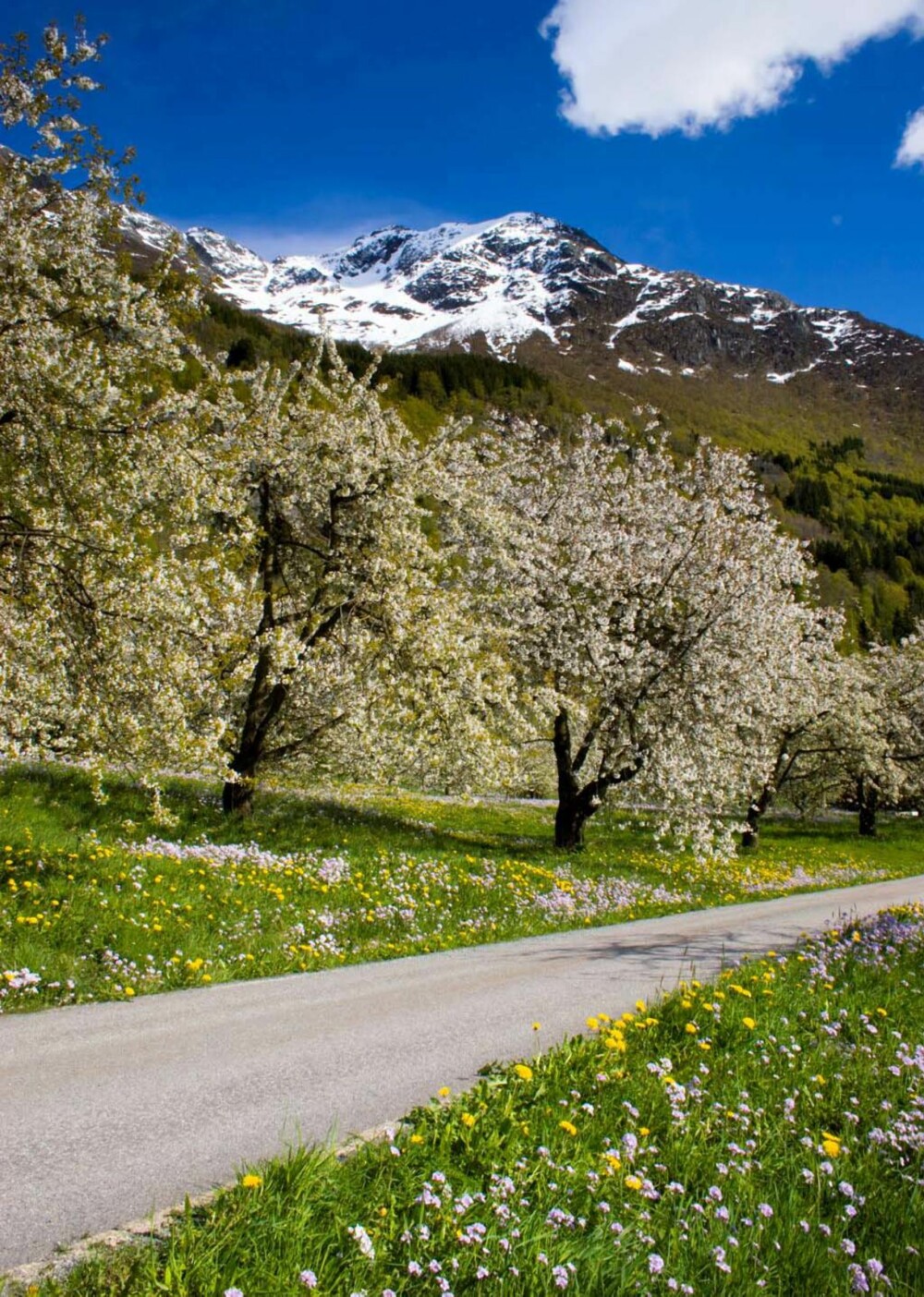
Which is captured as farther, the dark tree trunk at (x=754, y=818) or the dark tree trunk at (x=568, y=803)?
the dark tree trunk at (x=754, y=818)

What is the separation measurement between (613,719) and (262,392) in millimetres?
13373

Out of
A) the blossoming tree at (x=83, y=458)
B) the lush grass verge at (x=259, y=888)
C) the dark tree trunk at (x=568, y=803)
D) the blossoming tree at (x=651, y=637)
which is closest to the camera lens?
the lush grass verge at (x=259, y=888)

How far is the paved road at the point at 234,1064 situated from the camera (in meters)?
4.74

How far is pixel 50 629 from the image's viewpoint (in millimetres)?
11711

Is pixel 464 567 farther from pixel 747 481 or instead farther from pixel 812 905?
pixel 812 905

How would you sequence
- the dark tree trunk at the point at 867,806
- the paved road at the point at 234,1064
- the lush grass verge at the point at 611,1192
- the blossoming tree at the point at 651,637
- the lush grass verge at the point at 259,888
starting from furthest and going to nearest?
the dark tree trunk at the point at 867,806 → the blossoming tree at the point at 651,637 → the lush grass verge at the point at 259,888 → the paved road at the point at 234,1064 → the lush grass verge at the point at 611,1192

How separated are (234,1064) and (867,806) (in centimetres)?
4772

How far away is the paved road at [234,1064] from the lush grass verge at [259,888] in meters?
0.74

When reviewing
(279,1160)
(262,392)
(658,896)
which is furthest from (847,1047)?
(262,392)

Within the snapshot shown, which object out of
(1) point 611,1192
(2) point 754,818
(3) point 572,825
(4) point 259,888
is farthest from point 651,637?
(1) point 611,1192

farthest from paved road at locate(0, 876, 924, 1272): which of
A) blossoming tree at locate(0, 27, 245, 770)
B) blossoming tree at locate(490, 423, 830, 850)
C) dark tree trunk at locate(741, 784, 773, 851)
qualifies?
dark tree trunk at locate(741, 784, 773, 851)

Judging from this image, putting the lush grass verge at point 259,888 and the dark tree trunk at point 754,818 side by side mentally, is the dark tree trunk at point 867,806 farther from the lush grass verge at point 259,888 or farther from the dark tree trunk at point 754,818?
the lush grass verge at point 259,888

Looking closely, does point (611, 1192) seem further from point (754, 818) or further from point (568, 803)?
point (754, 818)

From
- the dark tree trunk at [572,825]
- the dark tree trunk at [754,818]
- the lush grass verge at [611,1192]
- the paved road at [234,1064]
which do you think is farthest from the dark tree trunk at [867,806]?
the lush grass verge at [611,1192]
